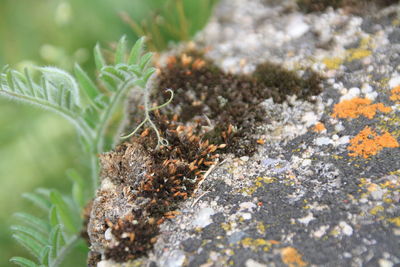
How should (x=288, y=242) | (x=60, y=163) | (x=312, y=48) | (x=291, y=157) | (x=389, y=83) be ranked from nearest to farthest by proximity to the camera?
1. (x=288, y=242)
2. (x=291, y=157)
3. (x=389, y=83)
4. (x=312, y=48)
5. (x=60, y=163)

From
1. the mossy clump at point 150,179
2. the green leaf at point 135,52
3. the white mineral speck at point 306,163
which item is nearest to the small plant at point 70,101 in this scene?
the green leaf at point 135,52

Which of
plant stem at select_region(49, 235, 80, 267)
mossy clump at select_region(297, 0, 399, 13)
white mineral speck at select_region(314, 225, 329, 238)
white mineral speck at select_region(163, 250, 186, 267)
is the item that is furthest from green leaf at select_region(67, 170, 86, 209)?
mossy clump at select_region(297, 0, 399, 13)

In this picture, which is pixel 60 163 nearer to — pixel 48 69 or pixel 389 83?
pixel 48 69

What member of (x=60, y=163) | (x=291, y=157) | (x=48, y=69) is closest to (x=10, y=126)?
(x=60, y=163)

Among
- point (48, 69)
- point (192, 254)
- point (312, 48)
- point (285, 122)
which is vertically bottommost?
point (192, 254)

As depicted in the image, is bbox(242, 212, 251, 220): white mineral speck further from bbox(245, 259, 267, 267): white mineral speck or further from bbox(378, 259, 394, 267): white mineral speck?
bbox(378, 259, 394, 267): white mineral speck

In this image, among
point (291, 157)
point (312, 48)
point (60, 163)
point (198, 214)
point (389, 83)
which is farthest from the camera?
point (60, 163)

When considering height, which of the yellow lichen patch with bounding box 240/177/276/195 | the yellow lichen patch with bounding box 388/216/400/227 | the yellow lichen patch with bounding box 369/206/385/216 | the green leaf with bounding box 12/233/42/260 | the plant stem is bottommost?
the yellow lichen patch with bounding box 388/216/400/227
